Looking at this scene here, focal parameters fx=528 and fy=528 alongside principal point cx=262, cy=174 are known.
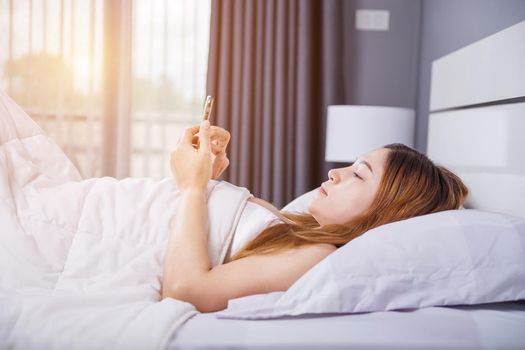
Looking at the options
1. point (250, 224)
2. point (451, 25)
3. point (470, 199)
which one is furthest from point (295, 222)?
point (451, 25)

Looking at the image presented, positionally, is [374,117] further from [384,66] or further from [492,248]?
[492,248]

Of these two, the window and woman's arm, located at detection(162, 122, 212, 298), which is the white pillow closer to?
woman's arm, located at detection(162, 122, 212, 298)

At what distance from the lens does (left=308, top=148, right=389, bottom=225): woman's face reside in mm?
1286

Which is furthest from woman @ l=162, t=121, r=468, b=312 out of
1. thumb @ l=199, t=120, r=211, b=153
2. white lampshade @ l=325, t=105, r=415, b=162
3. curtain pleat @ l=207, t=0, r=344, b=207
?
curtain pleat @ l=207, t=0, r=344, b=207

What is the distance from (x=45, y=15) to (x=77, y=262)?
8.68ft

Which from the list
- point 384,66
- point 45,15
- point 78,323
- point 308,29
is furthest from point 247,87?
point 78,323

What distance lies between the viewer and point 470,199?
72.0 inches

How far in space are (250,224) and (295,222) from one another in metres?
0.20

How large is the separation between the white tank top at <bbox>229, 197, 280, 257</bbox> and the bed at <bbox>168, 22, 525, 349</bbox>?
0.25m

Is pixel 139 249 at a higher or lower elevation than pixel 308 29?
lower

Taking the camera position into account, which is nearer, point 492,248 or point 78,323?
point 78,323

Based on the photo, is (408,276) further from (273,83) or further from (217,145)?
(273,83)

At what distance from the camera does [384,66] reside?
3309 mm

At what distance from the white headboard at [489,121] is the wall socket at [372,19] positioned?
113 cm
